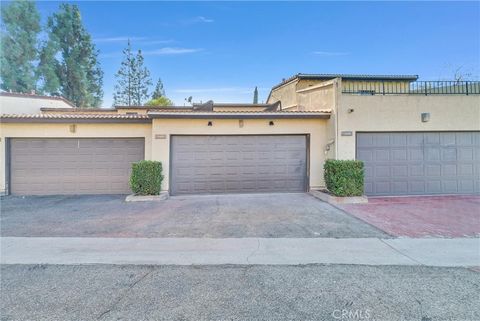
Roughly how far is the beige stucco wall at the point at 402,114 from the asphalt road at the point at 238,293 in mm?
6330

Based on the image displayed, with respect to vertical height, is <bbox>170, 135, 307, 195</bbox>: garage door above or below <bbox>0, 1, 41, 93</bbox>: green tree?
below

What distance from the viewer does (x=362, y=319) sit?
8.87ft

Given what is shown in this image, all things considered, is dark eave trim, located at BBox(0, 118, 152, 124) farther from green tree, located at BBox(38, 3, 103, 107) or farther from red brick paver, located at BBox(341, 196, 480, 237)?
green tree, located at BBox(38, 3, 103, 107)

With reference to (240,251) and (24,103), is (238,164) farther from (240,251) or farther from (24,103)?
(24,103)

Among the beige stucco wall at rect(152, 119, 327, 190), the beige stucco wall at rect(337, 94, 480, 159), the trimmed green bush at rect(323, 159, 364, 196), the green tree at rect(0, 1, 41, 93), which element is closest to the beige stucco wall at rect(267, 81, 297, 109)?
the beige stucco wall at rect(152, 119, 327, 190)

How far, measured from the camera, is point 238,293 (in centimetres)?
318

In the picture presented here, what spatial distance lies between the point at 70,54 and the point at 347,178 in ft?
102

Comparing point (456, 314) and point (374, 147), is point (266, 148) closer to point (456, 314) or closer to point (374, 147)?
point (374, 147)

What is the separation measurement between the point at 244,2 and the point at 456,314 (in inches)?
543

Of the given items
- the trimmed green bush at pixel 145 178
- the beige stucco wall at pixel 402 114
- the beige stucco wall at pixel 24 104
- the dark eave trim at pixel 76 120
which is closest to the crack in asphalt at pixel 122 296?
the trimmed green bush at pixel 145 178

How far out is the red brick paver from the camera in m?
5.65

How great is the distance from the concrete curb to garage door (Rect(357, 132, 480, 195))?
4603 mm

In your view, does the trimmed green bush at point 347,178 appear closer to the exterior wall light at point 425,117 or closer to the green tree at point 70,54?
the exterior wall light at point 425,117

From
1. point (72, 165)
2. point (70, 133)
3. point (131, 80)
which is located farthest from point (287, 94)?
point (131, 80)
